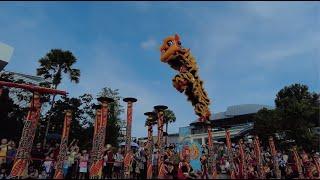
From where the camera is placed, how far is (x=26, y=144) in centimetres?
1141

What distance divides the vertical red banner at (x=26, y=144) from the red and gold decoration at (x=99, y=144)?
6.99ft

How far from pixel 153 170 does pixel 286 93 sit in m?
29.0

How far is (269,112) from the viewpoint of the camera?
32.3 meters

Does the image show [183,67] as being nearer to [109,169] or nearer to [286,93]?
[109,169]

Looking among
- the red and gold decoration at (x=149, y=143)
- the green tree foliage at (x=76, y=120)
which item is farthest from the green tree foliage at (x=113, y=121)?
the red and gold decoration at (x=149, y=143)

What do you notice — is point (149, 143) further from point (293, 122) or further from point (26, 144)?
point (293, 122)

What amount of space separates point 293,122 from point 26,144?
24188mm

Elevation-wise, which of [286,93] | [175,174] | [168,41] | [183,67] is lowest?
[175,174]

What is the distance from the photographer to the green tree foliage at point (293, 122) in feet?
90.9

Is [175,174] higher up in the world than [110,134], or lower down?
lower down

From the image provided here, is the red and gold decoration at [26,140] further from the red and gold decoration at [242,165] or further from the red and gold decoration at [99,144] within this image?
the red and gold decoration at [242,165]

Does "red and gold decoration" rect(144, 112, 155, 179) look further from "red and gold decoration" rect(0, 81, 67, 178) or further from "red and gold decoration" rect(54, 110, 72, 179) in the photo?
"red and gold decoration" rect(0, 81, 67, 178)

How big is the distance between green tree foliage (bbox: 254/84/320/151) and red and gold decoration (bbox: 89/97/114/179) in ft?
68.2

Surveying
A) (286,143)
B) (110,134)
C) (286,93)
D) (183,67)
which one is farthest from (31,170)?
(286,93)
